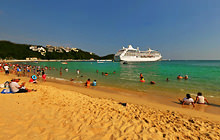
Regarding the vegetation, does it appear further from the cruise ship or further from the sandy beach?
the sandy beach

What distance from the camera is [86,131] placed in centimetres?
348

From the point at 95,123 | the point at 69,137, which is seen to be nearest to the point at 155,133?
the point at 95,123

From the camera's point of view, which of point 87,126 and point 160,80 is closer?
point 87,126

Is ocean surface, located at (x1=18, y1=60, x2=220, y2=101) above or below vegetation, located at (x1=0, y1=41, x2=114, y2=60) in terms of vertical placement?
below

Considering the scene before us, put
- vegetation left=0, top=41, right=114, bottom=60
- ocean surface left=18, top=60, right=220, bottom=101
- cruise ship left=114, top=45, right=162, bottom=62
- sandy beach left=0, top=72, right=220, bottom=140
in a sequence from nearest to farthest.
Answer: sandy beach left=0, top=72, right=220, bottom=140 < ocean surface left=18, top=60, right=220, bottom=101 < cruise ship left=114, top=45, right=162, bottom=62 < vegetation left=0, top=41, right=114, bottom=60

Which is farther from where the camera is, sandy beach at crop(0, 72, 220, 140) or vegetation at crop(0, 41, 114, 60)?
vegetation at crop(0, 41, 114, 60)

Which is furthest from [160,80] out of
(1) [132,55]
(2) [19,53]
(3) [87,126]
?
(2) [19,53]

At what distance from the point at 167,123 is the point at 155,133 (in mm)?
1209

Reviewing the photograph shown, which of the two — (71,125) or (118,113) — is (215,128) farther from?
(71,125)

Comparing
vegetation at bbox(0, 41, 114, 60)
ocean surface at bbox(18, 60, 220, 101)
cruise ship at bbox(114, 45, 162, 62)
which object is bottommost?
ocean surface at bbox(18, 60, 220, 101)

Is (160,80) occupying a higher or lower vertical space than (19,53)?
lower

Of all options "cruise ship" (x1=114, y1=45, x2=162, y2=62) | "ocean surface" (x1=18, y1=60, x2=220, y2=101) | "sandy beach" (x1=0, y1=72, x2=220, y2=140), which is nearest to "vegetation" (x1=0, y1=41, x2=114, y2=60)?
"cruise ship" (x1=114, y1=45, x2=162, y2=62)

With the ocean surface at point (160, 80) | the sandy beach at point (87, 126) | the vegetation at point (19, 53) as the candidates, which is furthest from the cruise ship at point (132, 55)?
the vegetation at point (19, 53)

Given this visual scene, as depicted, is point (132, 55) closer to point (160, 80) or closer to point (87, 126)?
point (160, 80)
